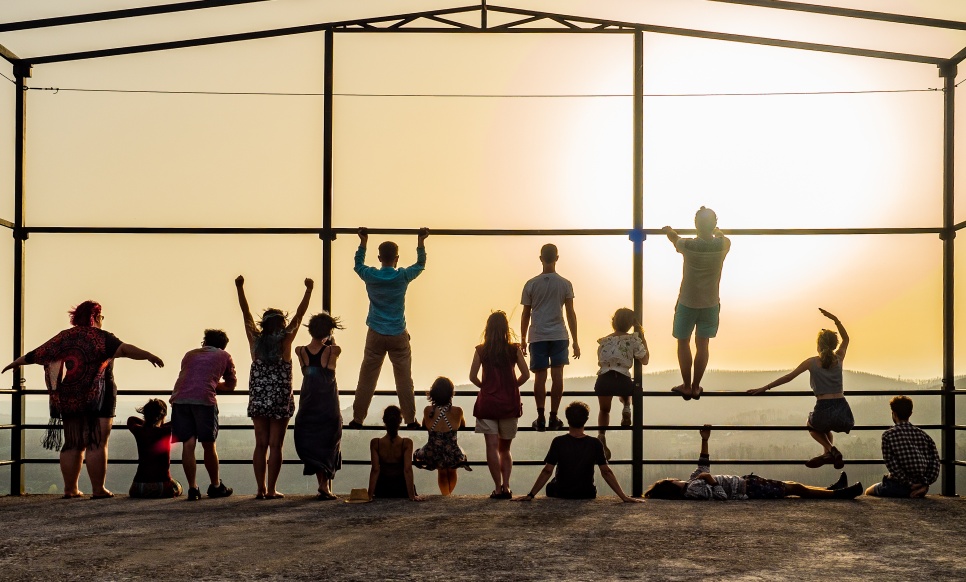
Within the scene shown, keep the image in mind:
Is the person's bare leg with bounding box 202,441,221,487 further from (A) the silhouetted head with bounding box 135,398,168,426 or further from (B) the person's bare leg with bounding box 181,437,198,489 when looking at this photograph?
(A) the silhouetted head with bounding box 135,398,168,426

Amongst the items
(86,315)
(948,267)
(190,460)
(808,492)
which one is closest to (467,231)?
(190,460)

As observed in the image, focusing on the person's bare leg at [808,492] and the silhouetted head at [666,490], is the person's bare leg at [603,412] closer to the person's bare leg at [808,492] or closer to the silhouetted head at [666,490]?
the silhouetted head at [666,490]

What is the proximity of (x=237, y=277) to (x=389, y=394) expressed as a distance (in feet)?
5.65

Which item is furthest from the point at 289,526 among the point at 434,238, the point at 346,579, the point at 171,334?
the point at 171,334

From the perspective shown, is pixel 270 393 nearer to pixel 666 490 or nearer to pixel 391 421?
pixel 391 421

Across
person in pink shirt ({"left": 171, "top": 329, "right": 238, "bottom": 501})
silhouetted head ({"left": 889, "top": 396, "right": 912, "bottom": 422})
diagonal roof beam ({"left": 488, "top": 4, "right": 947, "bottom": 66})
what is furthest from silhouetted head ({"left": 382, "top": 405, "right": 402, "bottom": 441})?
silhouetted head ({"left": 889, "top": 396, "right": 912, "bottom": 422})

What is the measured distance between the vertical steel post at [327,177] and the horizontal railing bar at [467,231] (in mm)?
97

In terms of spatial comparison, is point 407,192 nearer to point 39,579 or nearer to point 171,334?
point 171,334

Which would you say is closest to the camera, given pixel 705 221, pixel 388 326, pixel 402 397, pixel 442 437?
pixel 442 437

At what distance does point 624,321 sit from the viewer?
33.1 feet

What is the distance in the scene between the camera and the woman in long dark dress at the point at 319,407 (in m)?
9.02

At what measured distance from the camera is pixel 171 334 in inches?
453

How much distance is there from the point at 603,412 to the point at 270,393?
2889 mm

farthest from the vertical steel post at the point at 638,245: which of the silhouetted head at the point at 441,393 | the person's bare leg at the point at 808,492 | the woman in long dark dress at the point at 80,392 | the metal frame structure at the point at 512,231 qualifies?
the woman in long dark dress at the point at 80,392
